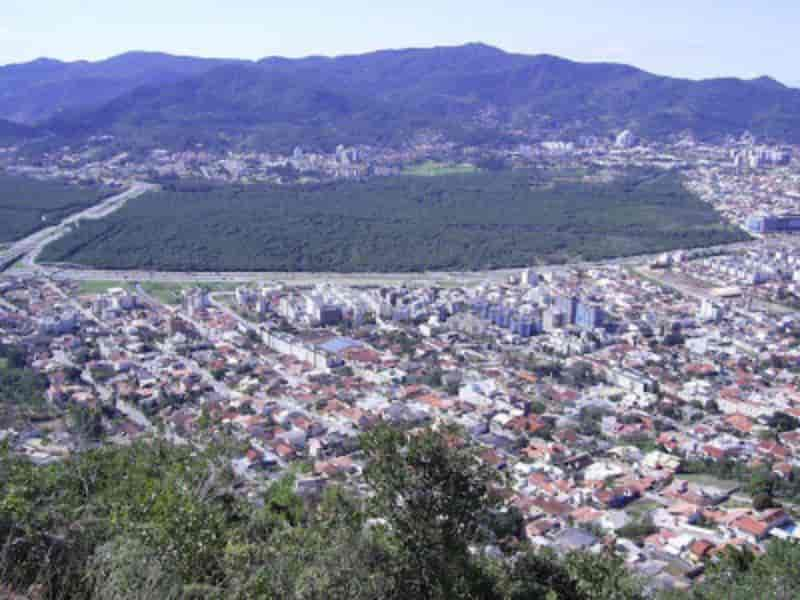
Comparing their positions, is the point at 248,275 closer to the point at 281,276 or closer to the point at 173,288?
the point at 281,276

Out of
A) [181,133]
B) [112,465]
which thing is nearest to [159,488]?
Answer: [112,465]

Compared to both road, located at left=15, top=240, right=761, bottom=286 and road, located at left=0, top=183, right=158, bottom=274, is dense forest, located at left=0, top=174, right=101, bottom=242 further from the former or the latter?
road, located at left=15, top=240, right=761, bottom=286

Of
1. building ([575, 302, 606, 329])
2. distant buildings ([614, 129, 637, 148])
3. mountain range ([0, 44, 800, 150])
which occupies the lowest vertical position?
building ([575, 302, 606, 329])

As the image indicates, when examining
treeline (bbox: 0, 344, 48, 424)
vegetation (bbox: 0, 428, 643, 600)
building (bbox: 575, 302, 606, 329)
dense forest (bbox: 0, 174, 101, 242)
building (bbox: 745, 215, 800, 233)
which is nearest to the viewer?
vegetation (bbox: 0, 428, 643, 600)

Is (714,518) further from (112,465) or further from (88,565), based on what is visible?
(88,565)

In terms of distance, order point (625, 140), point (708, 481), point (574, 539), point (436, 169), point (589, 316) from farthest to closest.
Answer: point (625, 140), point (436, 169), point (589, 316), point (708, 481), point (574, 539)

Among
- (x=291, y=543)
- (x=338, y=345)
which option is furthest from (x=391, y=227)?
(x=291, y=543)

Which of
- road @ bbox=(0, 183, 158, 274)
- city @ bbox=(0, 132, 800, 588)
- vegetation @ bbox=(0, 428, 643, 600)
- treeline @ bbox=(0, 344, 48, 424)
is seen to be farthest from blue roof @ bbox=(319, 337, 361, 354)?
road @ bbox=(0, 183, 158, 274)
